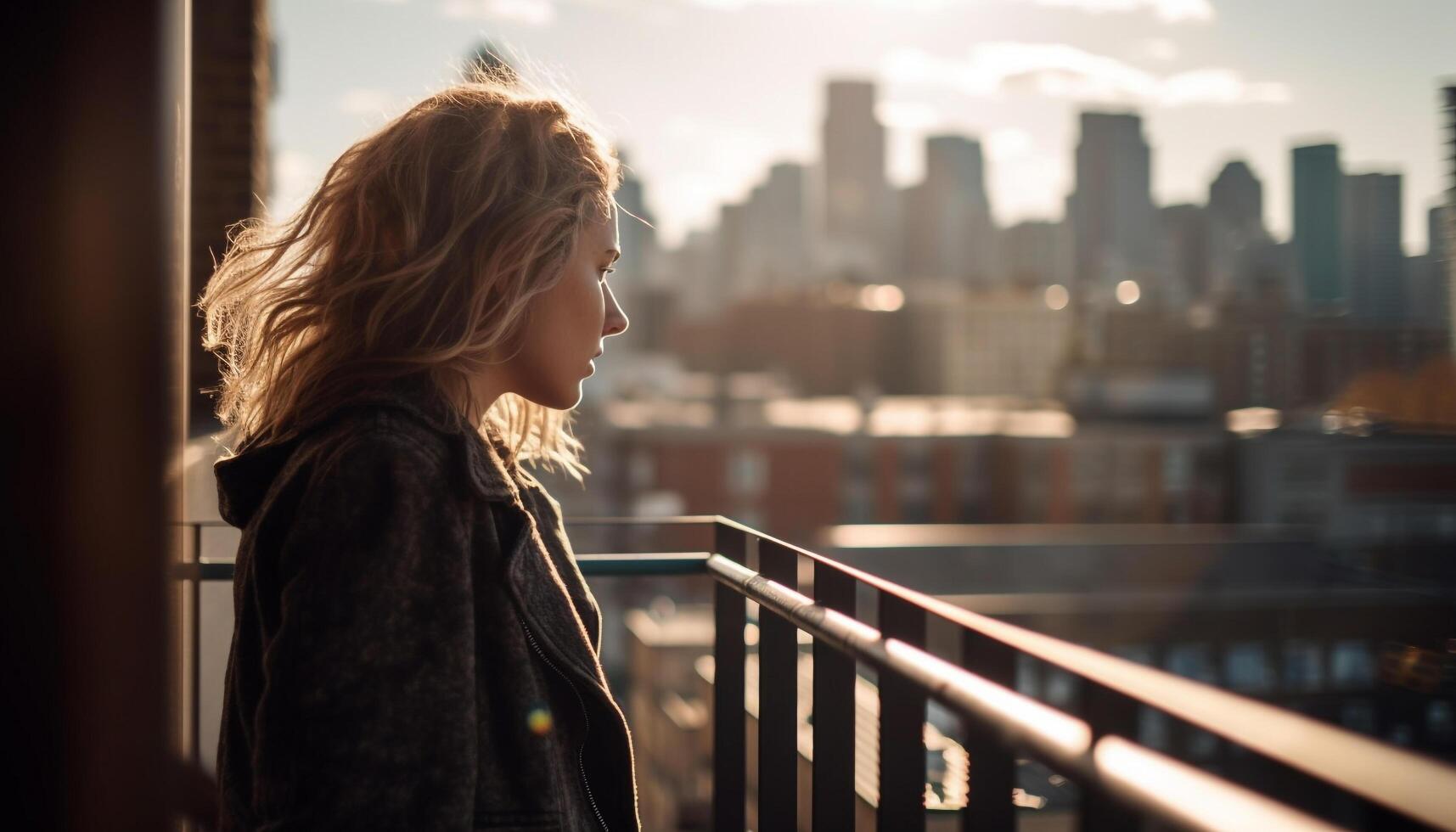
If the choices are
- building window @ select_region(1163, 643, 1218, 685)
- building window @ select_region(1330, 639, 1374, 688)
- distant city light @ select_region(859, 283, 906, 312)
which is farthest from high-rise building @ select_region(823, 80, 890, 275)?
building window @ select_region(1330, 639, 1374, 688)

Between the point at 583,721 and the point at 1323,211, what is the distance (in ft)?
11.9

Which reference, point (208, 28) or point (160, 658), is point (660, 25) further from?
point (160, 658)

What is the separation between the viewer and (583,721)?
45.2 inches

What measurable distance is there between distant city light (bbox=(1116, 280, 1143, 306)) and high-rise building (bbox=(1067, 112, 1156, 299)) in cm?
393

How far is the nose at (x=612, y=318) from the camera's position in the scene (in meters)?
1.27

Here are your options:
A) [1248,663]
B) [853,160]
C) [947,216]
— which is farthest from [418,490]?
[853,160]

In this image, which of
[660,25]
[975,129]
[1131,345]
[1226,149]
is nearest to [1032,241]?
[975,129]

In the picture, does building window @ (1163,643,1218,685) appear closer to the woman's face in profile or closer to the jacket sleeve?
the woman's face in profile

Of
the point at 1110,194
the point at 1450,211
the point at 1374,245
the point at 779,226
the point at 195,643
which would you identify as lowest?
the point at 195,643

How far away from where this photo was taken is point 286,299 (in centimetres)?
117

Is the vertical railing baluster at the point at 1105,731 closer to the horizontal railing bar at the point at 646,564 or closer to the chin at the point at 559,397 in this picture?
the chin at the point at 559,397

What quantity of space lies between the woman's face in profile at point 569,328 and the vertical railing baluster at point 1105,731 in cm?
69

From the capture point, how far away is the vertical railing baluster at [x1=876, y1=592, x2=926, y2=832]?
911 millimetres

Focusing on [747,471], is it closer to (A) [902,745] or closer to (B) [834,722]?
(B) [834,722]
